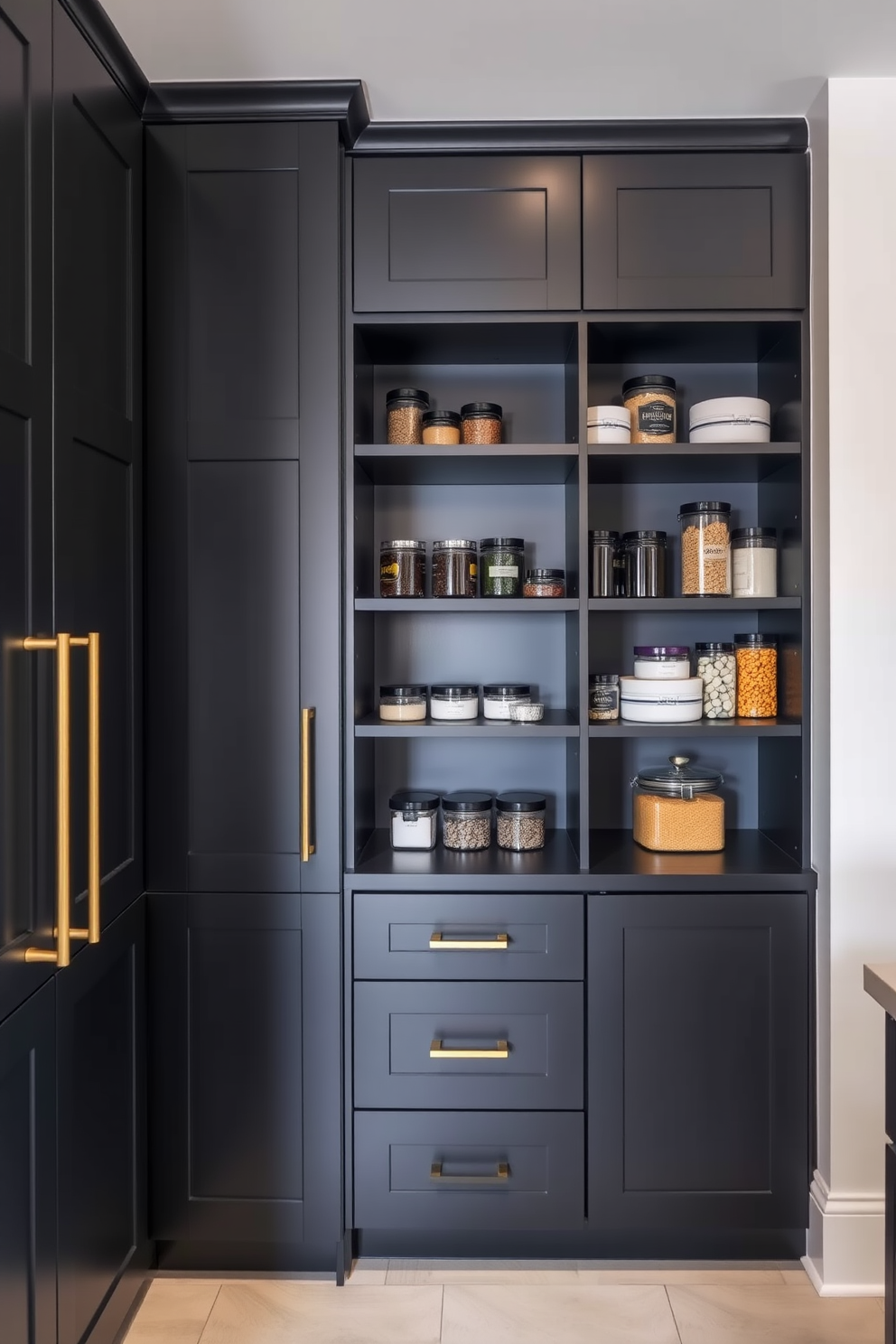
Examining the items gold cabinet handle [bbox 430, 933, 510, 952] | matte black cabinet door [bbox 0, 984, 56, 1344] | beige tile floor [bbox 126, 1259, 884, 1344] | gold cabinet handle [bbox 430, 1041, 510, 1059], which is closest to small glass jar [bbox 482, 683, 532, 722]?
gold cabinet handle [bbox 430, 933, 510, 952]

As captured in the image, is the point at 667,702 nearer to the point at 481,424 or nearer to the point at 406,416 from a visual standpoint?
the point at 481,424

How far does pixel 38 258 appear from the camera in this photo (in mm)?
1401

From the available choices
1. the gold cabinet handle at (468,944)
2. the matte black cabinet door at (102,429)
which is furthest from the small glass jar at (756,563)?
the matte black cabinet door at (102,429)

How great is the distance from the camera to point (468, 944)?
1.94 metres

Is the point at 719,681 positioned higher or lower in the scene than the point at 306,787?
higher

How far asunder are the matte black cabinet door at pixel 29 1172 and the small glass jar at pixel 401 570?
1082 mm

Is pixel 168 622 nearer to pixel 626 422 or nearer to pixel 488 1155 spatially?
pixel 626 422

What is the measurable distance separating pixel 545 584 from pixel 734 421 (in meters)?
0.56

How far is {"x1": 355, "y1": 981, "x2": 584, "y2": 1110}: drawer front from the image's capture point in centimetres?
196

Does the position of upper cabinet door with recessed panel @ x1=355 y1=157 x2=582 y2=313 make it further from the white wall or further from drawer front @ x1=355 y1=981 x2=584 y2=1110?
drawer front @ x1=355 y1=981 x2=584 y2=1110

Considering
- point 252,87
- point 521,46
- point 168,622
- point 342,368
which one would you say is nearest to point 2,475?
point 168,622

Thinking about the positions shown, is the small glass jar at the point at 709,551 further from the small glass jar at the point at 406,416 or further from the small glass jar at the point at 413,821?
the small glass jar at the point at 413,821

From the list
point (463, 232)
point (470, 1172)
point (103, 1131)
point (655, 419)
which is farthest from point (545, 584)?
point (103, 1131)

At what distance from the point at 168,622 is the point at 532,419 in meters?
1.05
